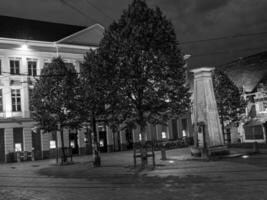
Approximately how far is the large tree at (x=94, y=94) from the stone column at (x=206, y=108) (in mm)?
6320

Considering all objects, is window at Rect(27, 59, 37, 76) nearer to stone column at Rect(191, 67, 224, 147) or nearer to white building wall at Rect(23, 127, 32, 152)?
white building wall at Rect(23, 127, 32, 152)

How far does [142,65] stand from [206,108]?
5.98 metres

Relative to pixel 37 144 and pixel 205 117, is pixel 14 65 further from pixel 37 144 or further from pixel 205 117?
pixel 205 117

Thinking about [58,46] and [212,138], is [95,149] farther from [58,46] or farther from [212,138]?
[58,46]

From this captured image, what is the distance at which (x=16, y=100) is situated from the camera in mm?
36000

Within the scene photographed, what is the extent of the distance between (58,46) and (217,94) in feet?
58.3

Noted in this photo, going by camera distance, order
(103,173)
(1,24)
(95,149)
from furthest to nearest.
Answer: (1,24), (95,149), (103,173)

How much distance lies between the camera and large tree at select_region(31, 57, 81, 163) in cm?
2633

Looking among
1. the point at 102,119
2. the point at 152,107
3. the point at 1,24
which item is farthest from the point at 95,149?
A: the point at 1,24

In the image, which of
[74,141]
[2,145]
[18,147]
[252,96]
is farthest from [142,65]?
[252,96]

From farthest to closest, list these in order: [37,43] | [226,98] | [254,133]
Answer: [254,133] → [226,98] → [37,43]

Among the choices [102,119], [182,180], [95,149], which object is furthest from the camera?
[102,119]

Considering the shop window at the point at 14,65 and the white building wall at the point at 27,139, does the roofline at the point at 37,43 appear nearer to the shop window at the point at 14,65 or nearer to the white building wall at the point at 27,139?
the shop window at the point at 14,65

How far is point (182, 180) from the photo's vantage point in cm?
1377
